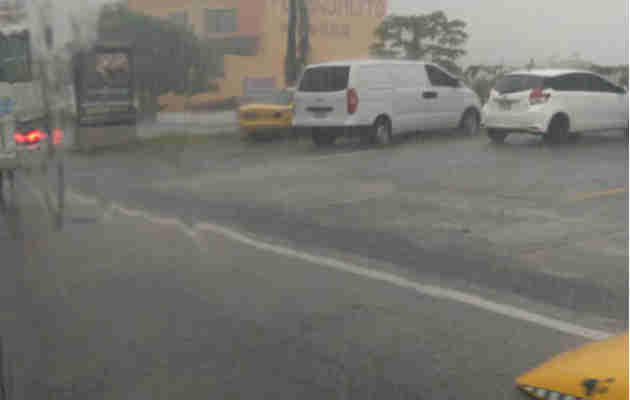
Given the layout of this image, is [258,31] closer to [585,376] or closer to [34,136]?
[34,136]

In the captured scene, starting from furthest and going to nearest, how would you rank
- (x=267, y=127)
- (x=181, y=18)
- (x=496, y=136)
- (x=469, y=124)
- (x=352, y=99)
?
(x=469, y=124)
(x=267, y=127)
(x=496, y=136)
(x=352, y=99)
(x=181, y=18)

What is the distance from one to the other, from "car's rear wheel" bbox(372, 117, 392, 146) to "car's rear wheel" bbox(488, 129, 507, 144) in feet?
6.23

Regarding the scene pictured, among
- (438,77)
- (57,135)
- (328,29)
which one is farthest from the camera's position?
(438,77)

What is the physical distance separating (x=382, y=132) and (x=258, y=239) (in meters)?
8.29

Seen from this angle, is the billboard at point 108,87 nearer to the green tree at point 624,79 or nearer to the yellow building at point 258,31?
the yellow building at point 258,31

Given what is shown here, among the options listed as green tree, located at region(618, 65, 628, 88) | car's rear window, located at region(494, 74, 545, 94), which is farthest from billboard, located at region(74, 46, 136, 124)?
green tree, located at region(618, 65, 628, 88)

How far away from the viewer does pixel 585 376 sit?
2875mm

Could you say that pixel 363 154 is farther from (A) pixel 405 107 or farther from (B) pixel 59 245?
(B) pixel 59 245

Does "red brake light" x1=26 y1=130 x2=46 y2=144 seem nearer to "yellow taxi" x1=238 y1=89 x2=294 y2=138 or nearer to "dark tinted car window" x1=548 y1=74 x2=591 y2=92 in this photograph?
Result: "yellow taxi" x1=238 y1=89 x2=294 y2=138

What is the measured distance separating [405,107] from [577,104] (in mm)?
3101

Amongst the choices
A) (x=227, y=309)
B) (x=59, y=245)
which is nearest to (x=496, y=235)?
(x=227, y=309)

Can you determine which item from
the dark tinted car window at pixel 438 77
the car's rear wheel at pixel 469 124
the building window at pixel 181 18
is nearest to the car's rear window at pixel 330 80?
the dark tinted car window at pixel 438 77

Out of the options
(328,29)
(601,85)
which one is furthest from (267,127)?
(601,85)

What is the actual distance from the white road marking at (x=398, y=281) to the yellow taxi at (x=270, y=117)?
647cm
